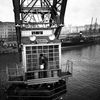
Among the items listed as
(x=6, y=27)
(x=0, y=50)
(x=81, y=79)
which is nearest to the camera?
(x=81, y=79)

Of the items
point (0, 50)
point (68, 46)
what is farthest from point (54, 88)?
point (68, 46)

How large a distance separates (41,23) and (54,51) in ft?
15.2

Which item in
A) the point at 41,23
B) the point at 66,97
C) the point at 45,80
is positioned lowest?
the point at 66,97

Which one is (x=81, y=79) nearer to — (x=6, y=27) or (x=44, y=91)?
(x=44, y=91)

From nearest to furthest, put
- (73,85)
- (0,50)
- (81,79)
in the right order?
(73,85), (81,79), (0,50)

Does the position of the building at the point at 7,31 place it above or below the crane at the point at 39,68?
above

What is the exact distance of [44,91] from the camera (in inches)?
524

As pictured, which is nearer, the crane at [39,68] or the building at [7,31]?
the crane at [39,68]

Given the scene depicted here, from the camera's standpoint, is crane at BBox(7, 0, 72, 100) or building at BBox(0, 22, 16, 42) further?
building at BBox(0, 22, 16, 42)

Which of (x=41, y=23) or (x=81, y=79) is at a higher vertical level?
(x=41, y=23)

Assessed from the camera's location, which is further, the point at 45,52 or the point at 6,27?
the point at 6,27

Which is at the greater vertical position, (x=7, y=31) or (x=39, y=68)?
(x=7, y=31)

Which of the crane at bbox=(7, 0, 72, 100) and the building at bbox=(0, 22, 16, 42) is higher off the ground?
the building at bbox=(0, 22, 16, 42)

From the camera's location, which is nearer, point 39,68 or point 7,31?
point 39,68
